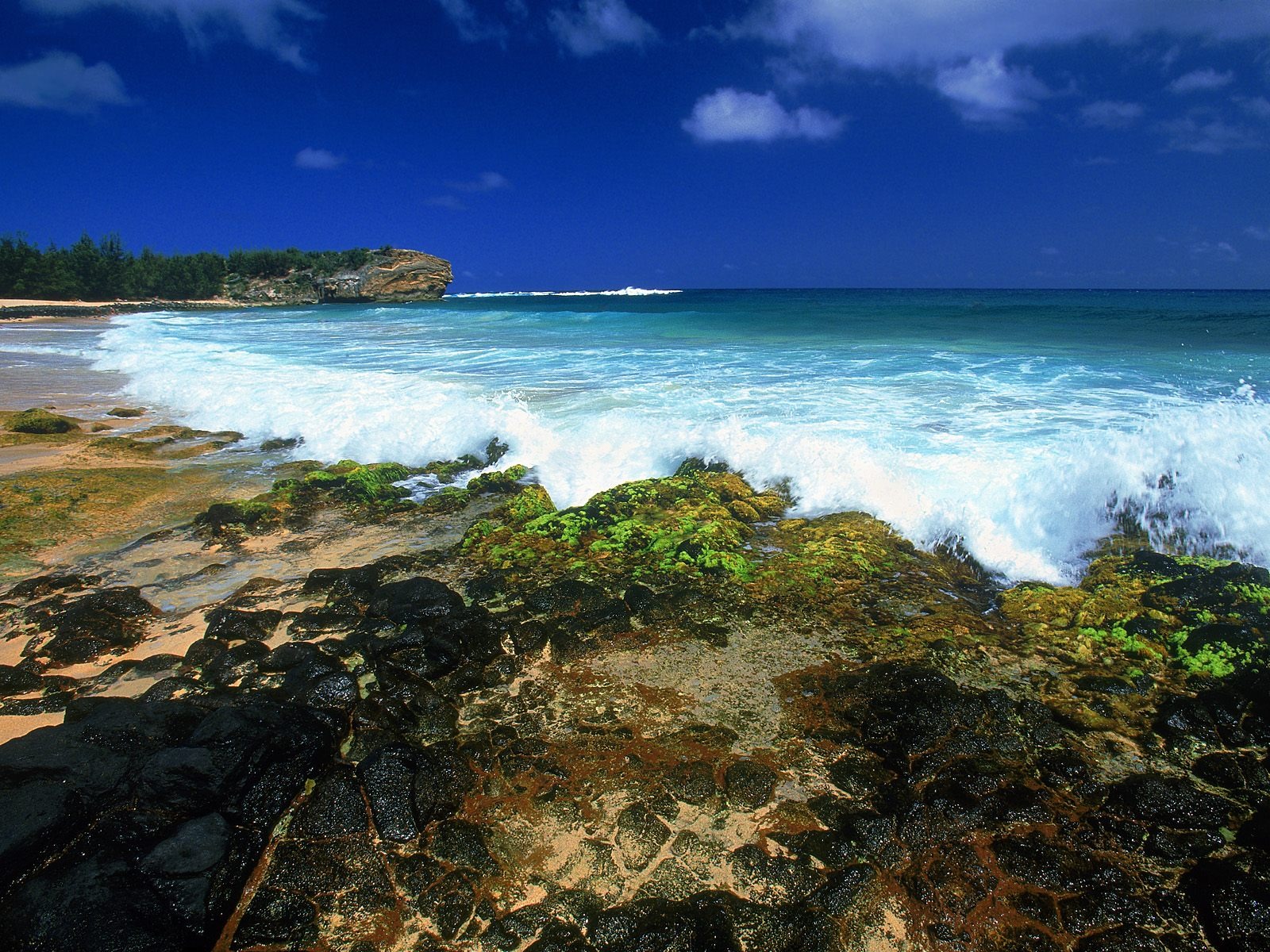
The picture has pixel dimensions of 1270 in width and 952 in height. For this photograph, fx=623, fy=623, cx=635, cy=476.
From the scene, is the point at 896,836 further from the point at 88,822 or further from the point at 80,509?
the point at 80,509

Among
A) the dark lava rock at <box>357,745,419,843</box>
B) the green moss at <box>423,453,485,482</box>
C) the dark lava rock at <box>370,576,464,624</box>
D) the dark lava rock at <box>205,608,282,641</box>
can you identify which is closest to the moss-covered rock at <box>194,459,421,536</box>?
the green moss at <box>423,453,485,482</box>

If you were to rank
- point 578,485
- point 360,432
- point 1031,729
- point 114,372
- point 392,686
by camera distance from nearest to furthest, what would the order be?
point 1031,729, point 392,686, point 578,485, point 360,432, point 114,372

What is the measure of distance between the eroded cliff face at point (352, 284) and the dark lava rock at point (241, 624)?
6367 centimetres

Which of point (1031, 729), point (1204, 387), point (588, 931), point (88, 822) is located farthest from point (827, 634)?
point (1204, 387)

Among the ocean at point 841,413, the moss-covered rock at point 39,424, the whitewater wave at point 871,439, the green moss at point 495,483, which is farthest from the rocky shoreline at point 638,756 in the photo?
the moss-covered rock at point 39,424

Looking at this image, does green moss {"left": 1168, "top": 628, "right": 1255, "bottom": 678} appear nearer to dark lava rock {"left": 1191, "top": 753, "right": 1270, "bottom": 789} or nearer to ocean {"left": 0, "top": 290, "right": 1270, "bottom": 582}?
dark lava rock {"left": 1191, "top": 753, "right": 1270, "bottom": 789}

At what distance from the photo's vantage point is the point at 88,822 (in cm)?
256

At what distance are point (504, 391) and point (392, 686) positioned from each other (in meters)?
8.67

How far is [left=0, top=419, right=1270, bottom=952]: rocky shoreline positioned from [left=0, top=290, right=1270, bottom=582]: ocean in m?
0.95

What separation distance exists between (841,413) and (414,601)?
7.55m

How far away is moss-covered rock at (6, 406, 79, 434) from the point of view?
984cm

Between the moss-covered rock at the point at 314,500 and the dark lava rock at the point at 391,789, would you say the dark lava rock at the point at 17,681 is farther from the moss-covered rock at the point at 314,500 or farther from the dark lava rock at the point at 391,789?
the dark lava rock at the point at 391,789

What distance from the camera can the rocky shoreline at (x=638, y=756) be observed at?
245cm

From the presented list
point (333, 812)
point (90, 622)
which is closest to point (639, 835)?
point (333, 812)
